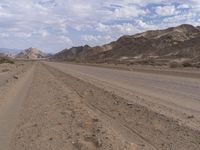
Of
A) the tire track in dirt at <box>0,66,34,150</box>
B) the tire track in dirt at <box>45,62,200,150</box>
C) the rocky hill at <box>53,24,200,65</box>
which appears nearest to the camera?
the tire track in dirt at <box>45,62,200,150</box>

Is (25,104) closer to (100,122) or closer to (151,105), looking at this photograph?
(151,105)

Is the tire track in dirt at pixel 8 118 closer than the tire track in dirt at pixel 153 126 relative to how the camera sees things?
No

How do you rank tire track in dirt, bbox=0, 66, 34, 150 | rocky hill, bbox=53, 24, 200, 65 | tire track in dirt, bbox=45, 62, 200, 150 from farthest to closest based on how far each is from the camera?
1. rocky hill, bbox=53, 24, 200, 65
2. tire track in dirt, bbox=0, 66, 34, 150
3. tire track in dirt, bbox=45, 62, 200, 150

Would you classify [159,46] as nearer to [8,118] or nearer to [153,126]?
[8,118]

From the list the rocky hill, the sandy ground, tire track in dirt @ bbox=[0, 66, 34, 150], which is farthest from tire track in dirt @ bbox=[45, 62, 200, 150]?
the rocky hill

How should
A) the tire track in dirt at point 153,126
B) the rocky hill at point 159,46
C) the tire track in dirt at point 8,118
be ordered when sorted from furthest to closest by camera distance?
the rocky hill at point 159,46
the tire track in dirt at point 8,118
the tire track in dirt at point 153,126

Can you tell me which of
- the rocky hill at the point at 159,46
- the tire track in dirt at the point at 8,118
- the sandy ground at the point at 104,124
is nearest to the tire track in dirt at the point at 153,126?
the sandy ground at the point at 104,124

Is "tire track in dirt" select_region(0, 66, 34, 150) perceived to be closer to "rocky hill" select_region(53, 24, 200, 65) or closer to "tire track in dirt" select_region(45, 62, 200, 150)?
"tire track in dirt" select_region(45, 62, 200, 150)

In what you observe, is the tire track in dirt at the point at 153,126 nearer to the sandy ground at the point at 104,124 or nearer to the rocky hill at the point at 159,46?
the sandy ground at the point at 104,124

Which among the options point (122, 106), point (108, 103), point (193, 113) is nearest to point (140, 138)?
point (193, 113)

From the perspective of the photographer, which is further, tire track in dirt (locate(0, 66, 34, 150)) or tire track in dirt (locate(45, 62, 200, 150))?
tire track in dirt (locate(0, 66, 34, 150))

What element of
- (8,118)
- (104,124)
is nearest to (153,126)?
(104,124)

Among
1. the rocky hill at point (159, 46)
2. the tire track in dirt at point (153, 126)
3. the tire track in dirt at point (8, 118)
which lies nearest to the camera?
the tire track in dirt at point (153, 126)

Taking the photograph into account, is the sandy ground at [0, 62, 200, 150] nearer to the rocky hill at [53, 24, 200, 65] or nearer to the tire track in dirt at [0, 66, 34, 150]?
the tire track in dirt at [0, 66, 34, 150]
